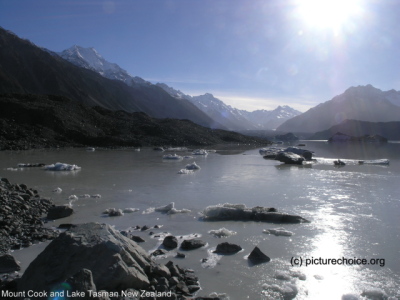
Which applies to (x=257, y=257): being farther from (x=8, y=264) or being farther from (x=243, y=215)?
(x=8, y=264)

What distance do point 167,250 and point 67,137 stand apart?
48953 mm

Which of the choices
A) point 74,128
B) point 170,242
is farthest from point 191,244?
point 74,128

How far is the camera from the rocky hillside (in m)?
46.5

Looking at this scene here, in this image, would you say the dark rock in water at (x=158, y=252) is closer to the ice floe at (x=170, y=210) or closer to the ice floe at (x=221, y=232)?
the ice floe at (x=221, y=232)

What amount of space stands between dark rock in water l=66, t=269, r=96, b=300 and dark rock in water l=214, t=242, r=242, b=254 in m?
3.70

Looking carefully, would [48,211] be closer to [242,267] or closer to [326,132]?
[242,267]

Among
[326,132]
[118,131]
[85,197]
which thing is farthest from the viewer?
[326,132]

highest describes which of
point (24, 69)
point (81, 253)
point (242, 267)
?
point (24, 69)

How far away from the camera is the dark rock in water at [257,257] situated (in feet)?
23.1

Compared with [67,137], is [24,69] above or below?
above

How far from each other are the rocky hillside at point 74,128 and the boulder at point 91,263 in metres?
40.4

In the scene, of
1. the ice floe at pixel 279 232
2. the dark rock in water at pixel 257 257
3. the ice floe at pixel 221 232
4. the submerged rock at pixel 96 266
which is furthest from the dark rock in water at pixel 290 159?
the submerged rock at pixel 96 266

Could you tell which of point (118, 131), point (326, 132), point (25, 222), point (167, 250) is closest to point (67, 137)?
point (118, 131)

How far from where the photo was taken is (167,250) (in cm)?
762
